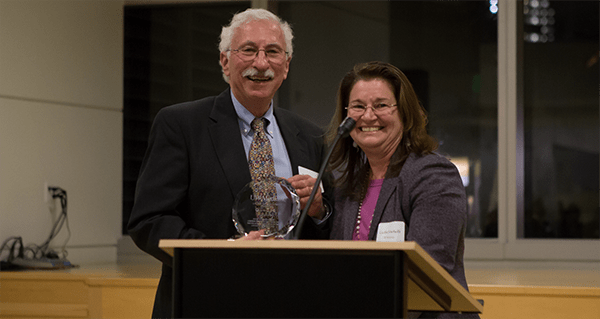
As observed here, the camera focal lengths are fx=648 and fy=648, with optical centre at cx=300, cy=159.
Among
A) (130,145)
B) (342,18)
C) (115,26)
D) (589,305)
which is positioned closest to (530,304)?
(589,305)

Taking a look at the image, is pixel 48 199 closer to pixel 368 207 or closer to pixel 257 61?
pixel 257 61

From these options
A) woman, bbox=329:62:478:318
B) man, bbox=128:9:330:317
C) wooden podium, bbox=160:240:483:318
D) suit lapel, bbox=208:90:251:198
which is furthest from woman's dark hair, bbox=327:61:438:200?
wooden podium, bbox=160:240:483:318

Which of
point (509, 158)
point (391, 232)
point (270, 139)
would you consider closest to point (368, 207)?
point (391, 232)

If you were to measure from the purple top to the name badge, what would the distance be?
0.12m

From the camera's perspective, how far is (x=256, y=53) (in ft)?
6.43

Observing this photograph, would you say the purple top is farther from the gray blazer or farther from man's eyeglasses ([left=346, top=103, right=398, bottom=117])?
man's eyeglasses ([left=346, top=103, right=398, bottom=117])

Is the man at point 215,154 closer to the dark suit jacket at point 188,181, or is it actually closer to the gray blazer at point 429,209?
the dark suit jacket at point 188,181

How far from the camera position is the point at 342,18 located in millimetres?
4664

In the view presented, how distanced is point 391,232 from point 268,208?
39 centimetres

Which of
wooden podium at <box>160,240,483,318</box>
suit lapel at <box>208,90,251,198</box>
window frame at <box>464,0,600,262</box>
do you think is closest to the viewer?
wooden podium at <box>160,240,483,318</box>

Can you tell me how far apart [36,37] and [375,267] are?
3.50 m

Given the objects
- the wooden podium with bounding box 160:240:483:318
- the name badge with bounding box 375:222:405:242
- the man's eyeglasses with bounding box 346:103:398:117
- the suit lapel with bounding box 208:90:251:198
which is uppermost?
the man's eyeglasses with bounding box 346:103:398:117

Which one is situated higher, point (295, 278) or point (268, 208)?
point (268, 208)

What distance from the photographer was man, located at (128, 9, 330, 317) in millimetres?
1861
